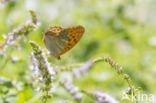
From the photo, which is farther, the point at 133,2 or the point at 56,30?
the point at 133,2

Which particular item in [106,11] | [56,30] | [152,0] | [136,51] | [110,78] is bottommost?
[56,30]

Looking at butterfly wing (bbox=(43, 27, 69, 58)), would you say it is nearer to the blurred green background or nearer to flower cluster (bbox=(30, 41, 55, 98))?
flower cluster (bbox=(30, 41, 55, 98))

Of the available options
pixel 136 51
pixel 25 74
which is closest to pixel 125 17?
pixel 136 51

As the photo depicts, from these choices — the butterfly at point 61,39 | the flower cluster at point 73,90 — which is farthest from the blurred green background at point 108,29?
the butterfly at point 61,39

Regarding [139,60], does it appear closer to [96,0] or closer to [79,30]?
[96,0]

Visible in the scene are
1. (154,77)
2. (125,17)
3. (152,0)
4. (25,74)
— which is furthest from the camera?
(152,0)

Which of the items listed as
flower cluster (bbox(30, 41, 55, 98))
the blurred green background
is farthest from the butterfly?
the blurred green background

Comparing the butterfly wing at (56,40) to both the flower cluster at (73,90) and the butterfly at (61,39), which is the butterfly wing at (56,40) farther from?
the flower cluster at (73,90)

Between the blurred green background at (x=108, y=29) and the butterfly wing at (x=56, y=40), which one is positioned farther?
the blurred green background at (x=108, y=29)

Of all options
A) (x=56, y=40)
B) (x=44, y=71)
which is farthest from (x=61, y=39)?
(x=44, y=71)
